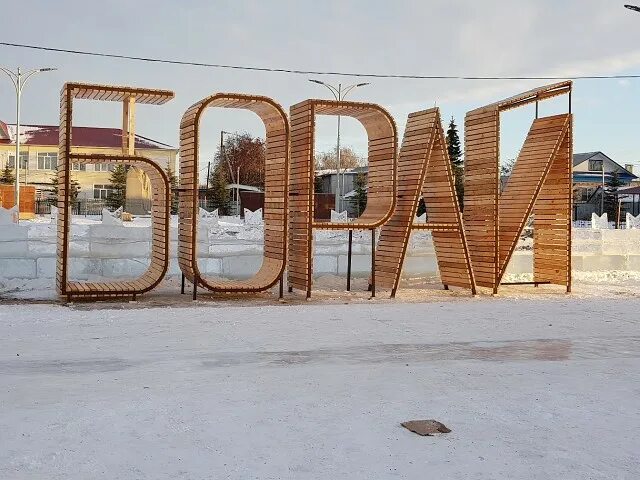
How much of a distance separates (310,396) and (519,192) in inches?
352

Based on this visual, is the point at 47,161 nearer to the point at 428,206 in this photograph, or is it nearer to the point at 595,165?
the point at 595,165

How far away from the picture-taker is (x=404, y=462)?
417 centimetres

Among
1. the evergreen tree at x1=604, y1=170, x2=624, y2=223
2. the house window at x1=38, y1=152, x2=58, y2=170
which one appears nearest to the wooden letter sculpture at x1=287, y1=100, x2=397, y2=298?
the house window at x1=38, y1=152, x2=58, y2=170

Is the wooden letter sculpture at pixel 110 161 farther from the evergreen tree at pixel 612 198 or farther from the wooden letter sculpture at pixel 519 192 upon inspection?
the evergreen tree at pixel 612 198

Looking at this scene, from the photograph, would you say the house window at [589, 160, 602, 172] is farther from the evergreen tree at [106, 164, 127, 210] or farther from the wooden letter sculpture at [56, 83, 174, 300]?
the wooden letter sculpture at [56, 83, 174, 300]

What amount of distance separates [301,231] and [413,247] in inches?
173

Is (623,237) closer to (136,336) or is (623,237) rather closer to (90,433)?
(136,336)

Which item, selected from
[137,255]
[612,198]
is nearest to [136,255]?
[137,255]

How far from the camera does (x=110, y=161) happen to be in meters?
10.9

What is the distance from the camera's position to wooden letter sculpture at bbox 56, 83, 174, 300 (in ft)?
35.2

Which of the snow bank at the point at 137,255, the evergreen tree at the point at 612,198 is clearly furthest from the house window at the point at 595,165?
the snow bank at the point at 137,255

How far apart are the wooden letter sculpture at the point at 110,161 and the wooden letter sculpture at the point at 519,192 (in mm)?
5415

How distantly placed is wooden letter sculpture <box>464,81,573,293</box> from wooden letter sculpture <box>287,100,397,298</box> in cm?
202

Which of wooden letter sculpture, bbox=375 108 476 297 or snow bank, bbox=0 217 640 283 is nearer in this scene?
wooden letter sculpture, bbox=375 108 476 297
